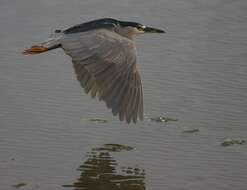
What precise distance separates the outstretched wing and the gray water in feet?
1.20

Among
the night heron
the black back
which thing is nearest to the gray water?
the night heron

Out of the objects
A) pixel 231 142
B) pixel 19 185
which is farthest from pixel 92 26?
pixel 19 185

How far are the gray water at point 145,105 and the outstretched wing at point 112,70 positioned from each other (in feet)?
1.20

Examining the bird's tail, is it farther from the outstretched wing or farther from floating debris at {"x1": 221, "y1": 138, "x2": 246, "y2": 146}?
floating debris at {"x1": 221, "y1": 138, "x2": 246, "y2": 146}

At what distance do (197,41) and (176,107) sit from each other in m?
1.92

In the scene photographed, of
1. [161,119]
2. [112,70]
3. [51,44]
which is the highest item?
[51,44]

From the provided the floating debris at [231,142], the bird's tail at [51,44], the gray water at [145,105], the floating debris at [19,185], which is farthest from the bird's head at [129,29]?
the floating debris at [19,185]

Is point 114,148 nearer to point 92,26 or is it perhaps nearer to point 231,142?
point 231,142

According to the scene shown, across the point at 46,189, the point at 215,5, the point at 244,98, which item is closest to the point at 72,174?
the point at 46,189

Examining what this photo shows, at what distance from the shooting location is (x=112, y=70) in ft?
21.7

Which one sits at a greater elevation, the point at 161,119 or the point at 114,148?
the point at 161,119

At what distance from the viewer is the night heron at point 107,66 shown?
6426 millimetres

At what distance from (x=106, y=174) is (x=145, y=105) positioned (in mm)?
1337

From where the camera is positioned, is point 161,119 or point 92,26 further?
point 92,26
